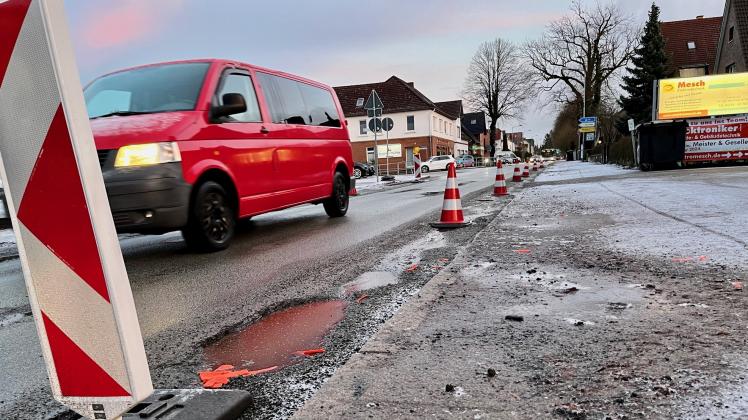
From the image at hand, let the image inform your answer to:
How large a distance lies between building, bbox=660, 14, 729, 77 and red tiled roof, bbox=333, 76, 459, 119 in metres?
21.9

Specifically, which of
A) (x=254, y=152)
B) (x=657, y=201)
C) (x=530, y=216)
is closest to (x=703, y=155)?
(x=657, y=201)

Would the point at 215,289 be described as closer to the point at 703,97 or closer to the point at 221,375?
the point at 221,375

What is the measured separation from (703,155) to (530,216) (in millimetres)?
13986

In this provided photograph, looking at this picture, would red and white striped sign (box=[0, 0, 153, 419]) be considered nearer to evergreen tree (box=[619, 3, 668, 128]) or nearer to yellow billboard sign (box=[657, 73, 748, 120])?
Answer: yellow billboard sign (box=[657, 73, 748, 120])

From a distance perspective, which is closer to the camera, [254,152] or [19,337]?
[19,337]

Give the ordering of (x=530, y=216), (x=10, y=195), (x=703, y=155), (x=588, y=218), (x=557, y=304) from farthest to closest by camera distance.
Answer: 1. (x=703, y=155)
2. (x=530, y=216)
3. (x=588, y=218)
4. (x=557, y=304)
5. (x=10, y=195)

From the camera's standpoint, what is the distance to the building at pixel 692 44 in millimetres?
42062

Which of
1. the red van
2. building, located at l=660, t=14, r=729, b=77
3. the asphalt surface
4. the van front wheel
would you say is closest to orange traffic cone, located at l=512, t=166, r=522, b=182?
the van front wheel

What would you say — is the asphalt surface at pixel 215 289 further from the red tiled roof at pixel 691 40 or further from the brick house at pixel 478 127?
the brick house at pixel 478 127

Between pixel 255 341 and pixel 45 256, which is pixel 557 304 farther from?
pixel 45 256

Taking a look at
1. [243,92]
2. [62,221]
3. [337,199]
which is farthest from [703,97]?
[62,221]

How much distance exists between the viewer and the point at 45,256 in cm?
145

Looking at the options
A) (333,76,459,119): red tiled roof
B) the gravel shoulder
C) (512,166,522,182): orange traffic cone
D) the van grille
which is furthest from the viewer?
(333,76,459,119): red tiled roof

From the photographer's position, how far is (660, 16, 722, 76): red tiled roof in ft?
139
